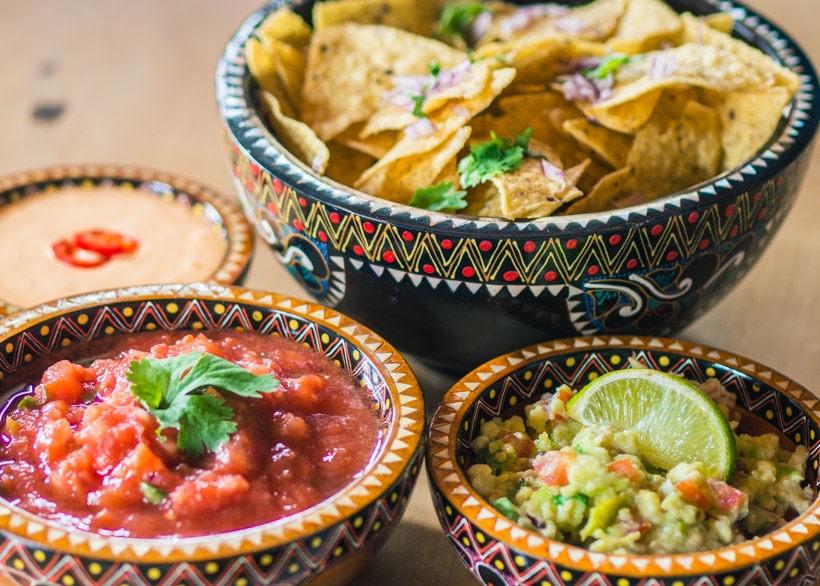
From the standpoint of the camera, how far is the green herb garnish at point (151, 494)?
1.66 m

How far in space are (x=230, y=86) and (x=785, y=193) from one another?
4.23ft

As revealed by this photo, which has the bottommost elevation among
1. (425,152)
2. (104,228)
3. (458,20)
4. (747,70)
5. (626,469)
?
(104,228)

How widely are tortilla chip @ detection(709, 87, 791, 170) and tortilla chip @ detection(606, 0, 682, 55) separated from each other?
0.83 ft

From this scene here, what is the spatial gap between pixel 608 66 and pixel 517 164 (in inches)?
16.7

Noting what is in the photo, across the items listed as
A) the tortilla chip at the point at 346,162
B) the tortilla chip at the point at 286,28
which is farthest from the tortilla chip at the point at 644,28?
the tortilla chip at the point at 286,28

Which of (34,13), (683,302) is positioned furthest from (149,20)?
(683,302)

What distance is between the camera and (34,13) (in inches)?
179

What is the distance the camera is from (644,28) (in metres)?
2.73

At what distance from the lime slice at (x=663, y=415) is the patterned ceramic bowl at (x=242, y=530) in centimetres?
34

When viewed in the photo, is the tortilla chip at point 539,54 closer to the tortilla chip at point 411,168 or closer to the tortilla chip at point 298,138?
the tortilla chip at point 411,168

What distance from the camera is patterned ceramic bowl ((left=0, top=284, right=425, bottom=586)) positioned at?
1563 millimetres

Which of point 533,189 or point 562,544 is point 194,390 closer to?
point 562,544

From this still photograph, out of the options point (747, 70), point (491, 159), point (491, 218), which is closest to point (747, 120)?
point (747, 70)

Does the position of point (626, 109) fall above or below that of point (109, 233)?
above
